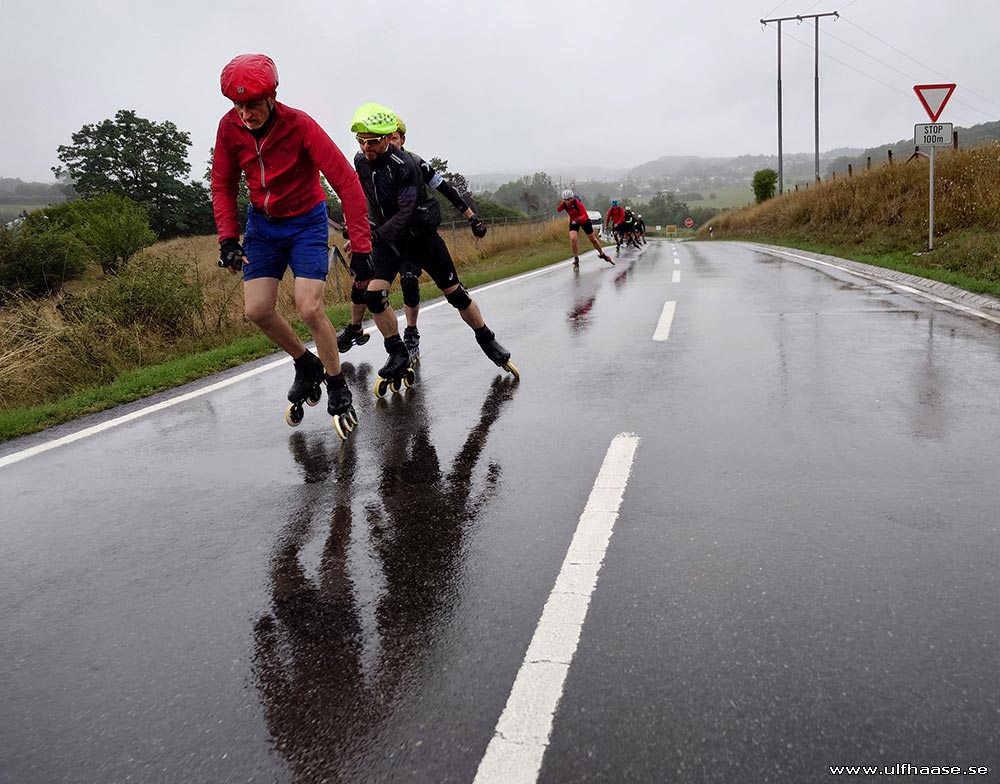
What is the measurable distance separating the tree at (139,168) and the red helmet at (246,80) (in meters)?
82.0

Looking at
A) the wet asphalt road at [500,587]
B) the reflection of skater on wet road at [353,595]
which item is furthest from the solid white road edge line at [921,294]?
the reflection of skater on wet road at [353,595]

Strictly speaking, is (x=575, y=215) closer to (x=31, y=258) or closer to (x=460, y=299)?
(x=460, y=299)

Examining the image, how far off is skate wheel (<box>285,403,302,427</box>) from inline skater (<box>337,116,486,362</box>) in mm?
1656

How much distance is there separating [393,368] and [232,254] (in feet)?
5.33

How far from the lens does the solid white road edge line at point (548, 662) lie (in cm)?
184

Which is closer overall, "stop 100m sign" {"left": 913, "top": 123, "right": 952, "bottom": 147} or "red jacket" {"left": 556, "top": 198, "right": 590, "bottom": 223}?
"stop 100m sign" {"left": 913, "top": 123, "right": 952, "bottom": 147}

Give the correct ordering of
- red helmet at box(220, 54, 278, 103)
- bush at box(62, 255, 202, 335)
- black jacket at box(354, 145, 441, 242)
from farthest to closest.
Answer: bush at box(62, 255, 202, 335) → black jacket at box(354, 145, 441, 242) → red helmet at box(220, 54, 278, 103)

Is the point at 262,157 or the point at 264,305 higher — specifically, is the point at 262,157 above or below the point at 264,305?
above

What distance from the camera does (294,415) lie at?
506 centimetres

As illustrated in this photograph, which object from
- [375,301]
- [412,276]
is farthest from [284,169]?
[412,276]

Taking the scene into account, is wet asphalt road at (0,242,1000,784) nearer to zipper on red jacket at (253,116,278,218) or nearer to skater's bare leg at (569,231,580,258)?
zipper on red jacket at (253,116,278,218)

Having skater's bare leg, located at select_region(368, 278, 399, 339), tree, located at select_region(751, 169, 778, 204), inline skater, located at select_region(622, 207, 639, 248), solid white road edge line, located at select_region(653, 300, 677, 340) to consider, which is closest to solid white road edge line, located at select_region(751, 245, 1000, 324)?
solid white road edge line, located at select_region(653, 300, 677, 340)

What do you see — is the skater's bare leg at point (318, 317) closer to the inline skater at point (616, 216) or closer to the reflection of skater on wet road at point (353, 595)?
the reflection of skater on wet road at point (353, 595)

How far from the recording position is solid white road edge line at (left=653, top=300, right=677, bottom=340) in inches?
318
